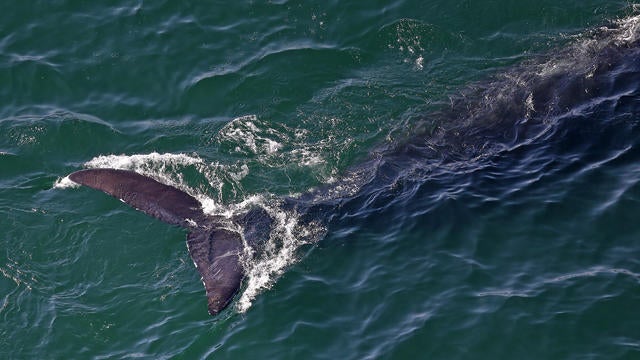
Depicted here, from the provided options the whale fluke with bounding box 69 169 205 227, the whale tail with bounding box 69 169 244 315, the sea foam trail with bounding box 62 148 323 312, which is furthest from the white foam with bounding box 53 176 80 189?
the whale fluke with bounding box 69 169 205 227

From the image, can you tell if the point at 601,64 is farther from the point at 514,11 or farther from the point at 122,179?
the point at 122,179

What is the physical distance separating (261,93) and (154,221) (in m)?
4.71

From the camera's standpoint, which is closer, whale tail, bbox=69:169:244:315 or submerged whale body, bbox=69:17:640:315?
whale tail, bbox=69:169:244:315

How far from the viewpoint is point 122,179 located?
1538 cm

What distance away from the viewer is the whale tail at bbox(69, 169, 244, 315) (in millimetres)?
14406

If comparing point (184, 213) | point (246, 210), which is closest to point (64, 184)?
point (184, 213)

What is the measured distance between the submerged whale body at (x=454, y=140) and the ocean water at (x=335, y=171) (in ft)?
0.21

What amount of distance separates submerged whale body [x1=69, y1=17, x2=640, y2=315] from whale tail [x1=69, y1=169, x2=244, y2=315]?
2 cm

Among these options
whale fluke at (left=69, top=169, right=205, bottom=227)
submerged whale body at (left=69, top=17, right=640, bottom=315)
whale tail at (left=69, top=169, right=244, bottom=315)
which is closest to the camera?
whale tail at (left=69, top=169, right=244, bottom=315)

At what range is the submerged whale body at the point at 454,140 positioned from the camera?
14945mm

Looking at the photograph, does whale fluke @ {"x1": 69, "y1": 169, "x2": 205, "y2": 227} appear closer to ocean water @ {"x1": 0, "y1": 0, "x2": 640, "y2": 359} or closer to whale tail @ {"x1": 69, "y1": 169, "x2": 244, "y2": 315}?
whale tail @ {"x1": 69, "y1": 169, "x2": 244, "y2": 315}

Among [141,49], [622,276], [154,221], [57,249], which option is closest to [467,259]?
[622,276]

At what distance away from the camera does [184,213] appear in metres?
15.3

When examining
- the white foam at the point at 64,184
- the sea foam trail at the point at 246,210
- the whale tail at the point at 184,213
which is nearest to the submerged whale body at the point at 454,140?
the whale tail at the point at 184,213
